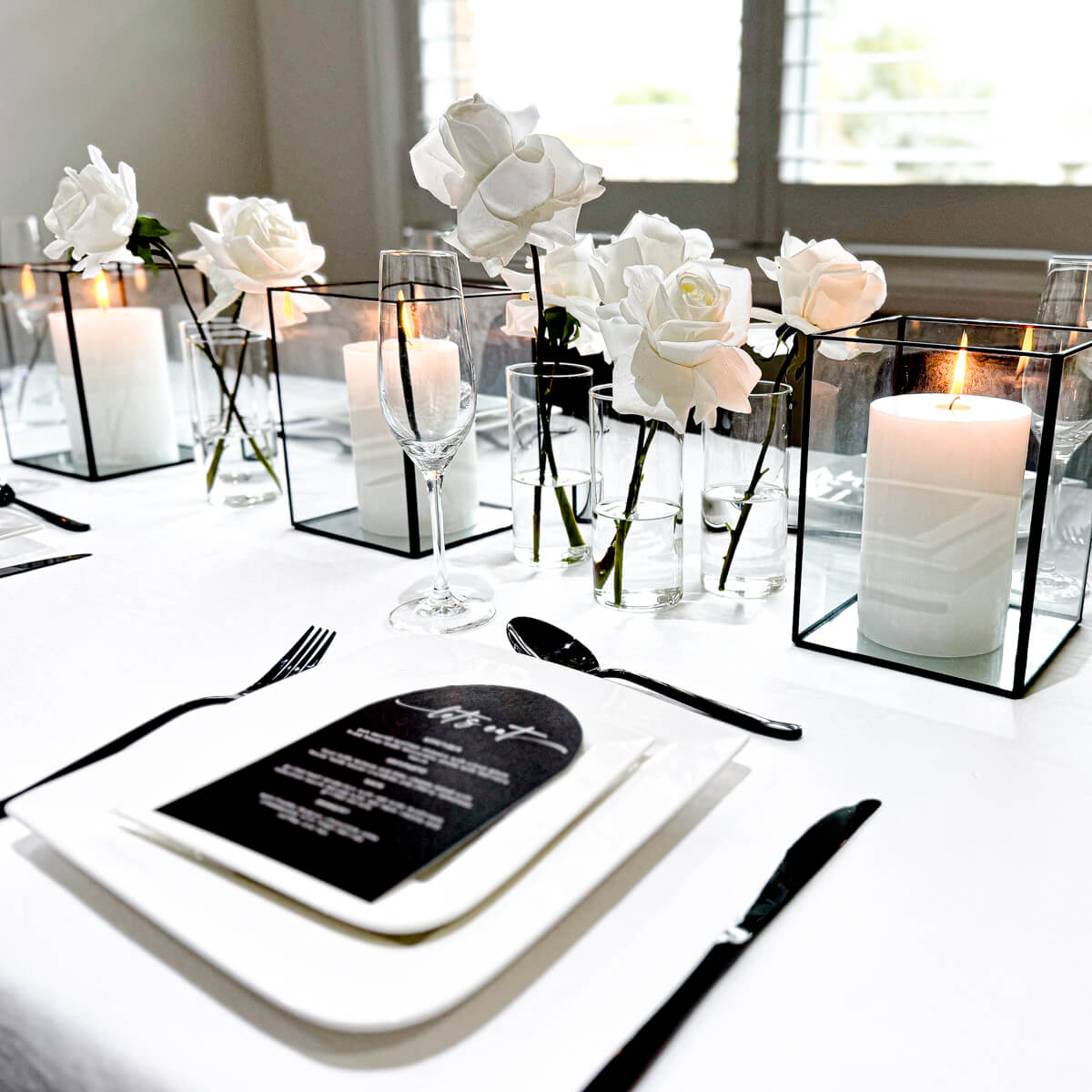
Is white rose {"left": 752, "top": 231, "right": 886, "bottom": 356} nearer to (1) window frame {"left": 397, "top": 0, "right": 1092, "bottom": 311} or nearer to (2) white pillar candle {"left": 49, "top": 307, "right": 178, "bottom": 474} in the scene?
(2) white pillar candle {"left": 49, "top": 307, "right": 178, "bottom": 474}

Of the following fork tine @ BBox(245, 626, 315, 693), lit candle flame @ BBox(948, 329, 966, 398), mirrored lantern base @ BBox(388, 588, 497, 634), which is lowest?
mirrored lantern base @ BBox(388, 588, 497, 634)

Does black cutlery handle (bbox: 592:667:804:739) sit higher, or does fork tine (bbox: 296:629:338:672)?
black cutlery handle (bbox: 592:667:804:739)

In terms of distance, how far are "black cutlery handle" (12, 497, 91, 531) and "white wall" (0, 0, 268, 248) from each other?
1871mm

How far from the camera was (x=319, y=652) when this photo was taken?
2.44 feet

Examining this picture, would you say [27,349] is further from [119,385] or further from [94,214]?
[94,214]

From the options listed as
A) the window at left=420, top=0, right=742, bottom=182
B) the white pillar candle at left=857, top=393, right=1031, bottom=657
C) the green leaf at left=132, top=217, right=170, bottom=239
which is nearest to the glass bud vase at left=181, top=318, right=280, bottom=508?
the green leaf at left=132, top=217, right=170, bottom=239

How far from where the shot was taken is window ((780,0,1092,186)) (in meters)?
2.06

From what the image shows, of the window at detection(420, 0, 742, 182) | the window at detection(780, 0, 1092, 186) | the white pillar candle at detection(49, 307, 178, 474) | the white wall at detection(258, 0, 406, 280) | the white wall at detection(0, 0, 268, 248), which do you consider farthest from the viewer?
the white wall at detection(258, 0, 406, 280)

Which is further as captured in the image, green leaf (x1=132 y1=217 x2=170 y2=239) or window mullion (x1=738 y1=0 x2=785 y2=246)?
window mullion (x1=738 y1=0 x2=785 y2=246)

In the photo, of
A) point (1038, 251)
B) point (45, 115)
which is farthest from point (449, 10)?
point (1038, 251)

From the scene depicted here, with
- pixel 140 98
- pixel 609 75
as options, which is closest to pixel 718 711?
pixel 609 75

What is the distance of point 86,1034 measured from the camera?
398 mm

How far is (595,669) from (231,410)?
630 millimetres

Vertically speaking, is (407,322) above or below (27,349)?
above
